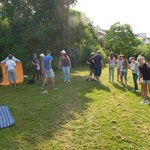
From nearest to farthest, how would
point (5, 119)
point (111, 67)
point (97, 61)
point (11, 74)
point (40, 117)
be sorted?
point (5, 119) → point (40, 117) → point (11, 74) → point (97, 61) → point (111, 67)

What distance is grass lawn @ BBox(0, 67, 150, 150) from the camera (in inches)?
133

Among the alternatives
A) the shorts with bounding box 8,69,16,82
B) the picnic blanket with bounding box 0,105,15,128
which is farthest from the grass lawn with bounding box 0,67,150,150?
the shorts with bounding box 8,69,16,82

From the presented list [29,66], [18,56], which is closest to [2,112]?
[18,56]

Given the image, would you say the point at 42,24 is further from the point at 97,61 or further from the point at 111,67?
the point at 111,67

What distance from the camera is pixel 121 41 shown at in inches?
1838

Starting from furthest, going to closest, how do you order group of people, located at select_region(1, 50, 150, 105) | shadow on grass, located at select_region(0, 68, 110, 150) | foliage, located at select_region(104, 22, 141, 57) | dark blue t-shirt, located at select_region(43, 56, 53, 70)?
foliage, located at select_region(104, 22, 141, 57)
dark blue t-shirt, located at select_region(43, 56, 53, 70)
group of people, located at select_region(1, 50, 150, 105)
shadow on grass, located at select_region(0, 68, 110, 150)

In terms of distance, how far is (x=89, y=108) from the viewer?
18.1ft

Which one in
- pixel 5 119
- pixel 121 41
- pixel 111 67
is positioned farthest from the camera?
pixel 121 41

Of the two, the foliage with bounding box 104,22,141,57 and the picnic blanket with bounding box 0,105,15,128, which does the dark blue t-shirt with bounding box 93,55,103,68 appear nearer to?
the picnic blanket with bounding box 0,105,15,128

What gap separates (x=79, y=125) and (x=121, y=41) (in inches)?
1811

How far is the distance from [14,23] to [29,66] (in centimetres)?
465

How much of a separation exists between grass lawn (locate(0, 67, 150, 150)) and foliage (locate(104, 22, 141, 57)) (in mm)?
42112

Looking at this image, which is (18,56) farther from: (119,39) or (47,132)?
(119,39)

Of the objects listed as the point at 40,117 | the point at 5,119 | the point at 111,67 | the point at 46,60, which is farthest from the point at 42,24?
the point at 5,119
